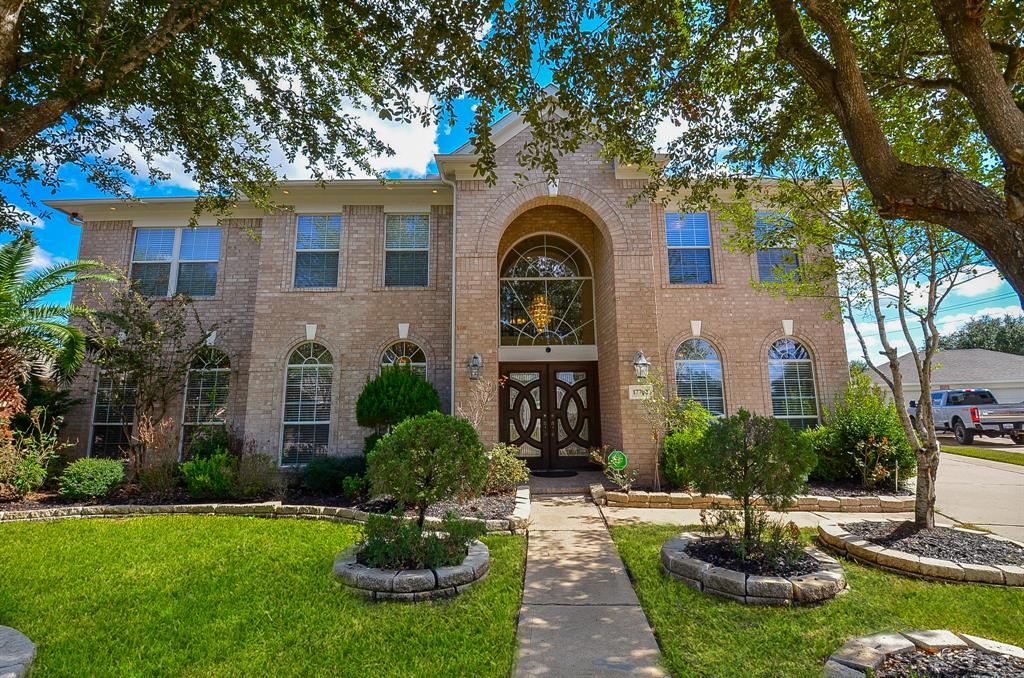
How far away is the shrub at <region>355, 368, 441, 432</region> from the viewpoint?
9.06 metres

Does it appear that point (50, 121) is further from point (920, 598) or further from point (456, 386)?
point (920, 598)

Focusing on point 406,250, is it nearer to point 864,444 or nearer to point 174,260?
point 174,260

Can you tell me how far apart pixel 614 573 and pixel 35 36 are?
8.58m

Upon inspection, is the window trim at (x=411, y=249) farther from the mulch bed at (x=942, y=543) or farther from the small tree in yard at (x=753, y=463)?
the mulch bed at (x=942, y=543)

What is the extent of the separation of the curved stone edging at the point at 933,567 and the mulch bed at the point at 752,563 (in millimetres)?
958

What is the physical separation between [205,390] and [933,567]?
13.3m

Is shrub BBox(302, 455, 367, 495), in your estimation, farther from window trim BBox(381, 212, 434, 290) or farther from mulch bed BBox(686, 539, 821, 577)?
mulch bed BBox(686, 539, 821, 577)

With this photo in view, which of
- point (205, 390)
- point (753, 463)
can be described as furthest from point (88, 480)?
point (753, 463)

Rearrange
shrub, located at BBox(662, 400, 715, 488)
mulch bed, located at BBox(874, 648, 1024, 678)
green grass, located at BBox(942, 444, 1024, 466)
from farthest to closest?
1. green grass, located at BBox(942, 444, 1024, 466)
2. shrub, located at BBox(662, 400, 715, 488)
3. mulch bed, located at BBox(874, 648, 1024, 678)

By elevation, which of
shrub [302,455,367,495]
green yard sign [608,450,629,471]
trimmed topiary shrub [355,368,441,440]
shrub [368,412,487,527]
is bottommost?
shrub [302,455,367,495]

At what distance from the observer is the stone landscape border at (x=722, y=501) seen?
7.23 meters

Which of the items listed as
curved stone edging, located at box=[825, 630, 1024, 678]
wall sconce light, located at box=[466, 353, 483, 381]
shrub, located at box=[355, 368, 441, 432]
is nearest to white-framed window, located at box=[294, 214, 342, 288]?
shrub, located at box=[355, 368, 441, 432]

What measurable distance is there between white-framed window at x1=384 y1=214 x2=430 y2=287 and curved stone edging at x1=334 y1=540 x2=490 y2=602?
780 cm

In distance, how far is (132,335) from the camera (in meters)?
9.70
